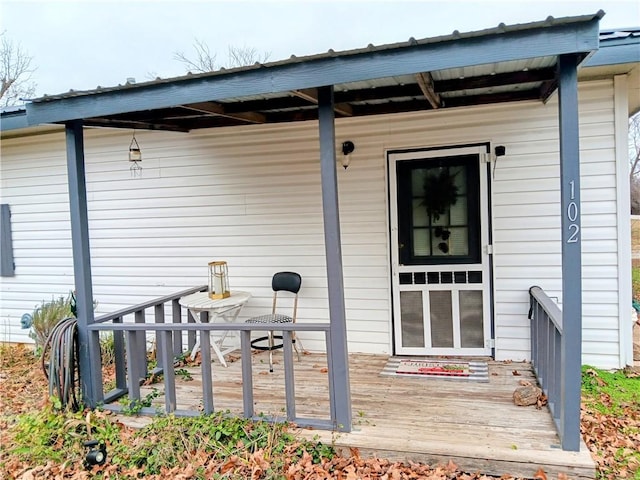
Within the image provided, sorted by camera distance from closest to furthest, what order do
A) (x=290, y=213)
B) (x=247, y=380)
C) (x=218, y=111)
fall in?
(x=247, y=380) < (x=218, y=111) < (x=290, y=213)

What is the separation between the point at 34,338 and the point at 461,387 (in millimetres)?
4937

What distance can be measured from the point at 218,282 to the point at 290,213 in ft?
3.33

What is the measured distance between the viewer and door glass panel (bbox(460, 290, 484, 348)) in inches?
174

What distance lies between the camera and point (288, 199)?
495cm

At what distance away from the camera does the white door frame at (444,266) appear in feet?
14.2

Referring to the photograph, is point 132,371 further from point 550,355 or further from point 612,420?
point 612,420

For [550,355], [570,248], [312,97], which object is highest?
[312,97]

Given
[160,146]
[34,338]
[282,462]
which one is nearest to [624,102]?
[282,462]

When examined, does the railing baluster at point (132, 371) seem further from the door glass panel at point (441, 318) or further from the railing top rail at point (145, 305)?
the door glass panel at point (441, 318)

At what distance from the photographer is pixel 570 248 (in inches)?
104

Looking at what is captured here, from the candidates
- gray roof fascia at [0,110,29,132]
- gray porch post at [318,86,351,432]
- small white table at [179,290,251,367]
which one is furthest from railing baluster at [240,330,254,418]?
gray roof fascia at [0,110,29,132]

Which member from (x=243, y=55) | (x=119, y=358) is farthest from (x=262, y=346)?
(x=243, y=55)

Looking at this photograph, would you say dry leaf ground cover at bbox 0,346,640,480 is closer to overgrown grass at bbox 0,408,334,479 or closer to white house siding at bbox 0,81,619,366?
overgrown grass at bbox 0,408,334,479

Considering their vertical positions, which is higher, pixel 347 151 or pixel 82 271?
pixel 347 151
